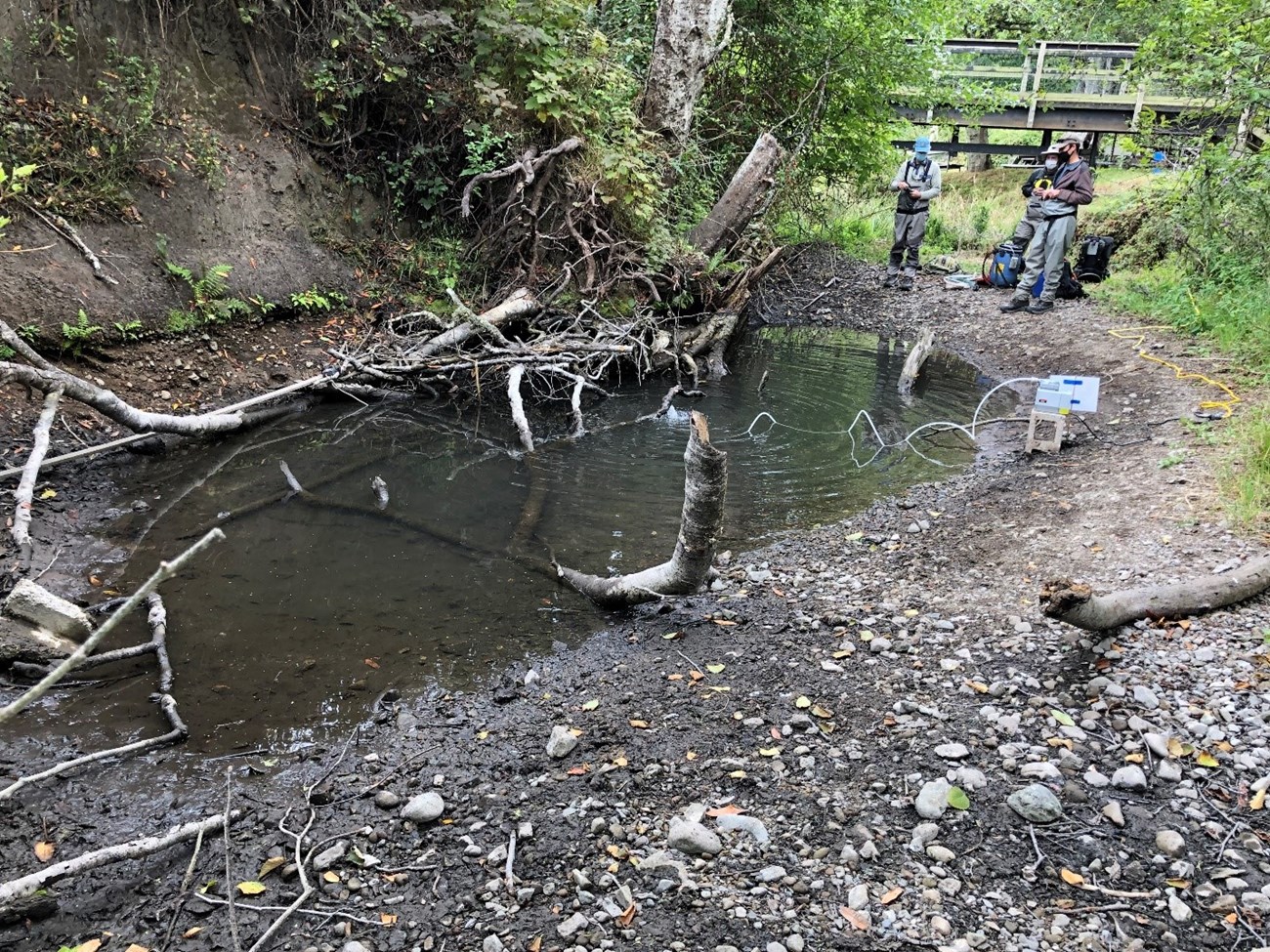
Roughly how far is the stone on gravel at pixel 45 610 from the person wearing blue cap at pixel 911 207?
1286 cm

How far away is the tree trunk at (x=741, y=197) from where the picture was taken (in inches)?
425

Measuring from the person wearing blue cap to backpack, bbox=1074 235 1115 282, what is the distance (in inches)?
102

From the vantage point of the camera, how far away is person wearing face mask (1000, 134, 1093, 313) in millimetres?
10367

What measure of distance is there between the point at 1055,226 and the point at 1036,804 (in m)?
10.3

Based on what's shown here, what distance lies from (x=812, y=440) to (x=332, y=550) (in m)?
4.73

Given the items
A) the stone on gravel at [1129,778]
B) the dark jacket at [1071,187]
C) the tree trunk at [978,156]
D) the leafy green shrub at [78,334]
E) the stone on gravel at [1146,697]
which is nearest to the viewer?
the stone on gravel at [1129,778]

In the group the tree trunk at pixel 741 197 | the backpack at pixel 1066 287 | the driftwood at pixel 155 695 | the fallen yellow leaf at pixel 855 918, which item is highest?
the tree trunk at pixel 741 197

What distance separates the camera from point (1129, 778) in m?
2.94

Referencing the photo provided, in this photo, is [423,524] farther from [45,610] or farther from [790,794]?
[790,794]

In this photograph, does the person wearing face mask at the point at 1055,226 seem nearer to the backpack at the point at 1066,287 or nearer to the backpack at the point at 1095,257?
the backpack at the point at 1066,287

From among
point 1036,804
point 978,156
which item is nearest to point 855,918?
point 1036,804

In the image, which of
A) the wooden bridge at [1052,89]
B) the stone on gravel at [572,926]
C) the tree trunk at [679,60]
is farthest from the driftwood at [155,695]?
the wooden bridge at [1052,89]

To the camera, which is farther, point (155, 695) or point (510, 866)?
point (155, 695)

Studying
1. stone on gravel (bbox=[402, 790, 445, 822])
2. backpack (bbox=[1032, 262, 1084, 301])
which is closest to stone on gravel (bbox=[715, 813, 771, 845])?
stone on gravel (bbox=[402, 790, 445, 822])
